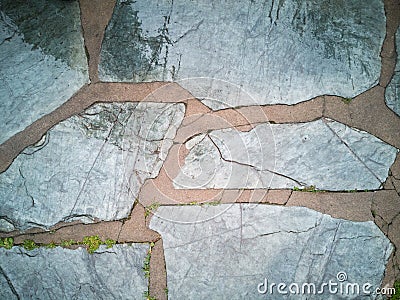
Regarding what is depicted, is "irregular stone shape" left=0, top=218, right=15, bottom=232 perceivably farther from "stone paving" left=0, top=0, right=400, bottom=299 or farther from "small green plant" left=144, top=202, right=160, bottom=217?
"small green plant" left=144, top=202, right=160, bottom=217

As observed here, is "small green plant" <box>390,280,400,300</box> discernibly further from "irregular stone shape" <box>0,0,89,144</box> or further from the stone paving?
"irregular stone shape" <box>0,0,89,144</box>

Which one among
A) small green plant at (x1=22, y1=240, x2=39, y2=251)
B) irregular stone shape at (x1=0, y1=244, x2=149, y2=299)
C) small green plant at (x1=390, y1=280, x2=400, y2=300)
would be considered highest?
small green plant at (x1=22, y1=240, x2=39, y2=251)

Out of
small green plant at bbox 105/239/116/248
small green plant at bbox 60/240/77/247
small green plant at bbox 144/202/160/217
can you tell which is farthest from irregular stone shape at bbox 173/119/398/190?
small green plant at bbox 60/240/77/247

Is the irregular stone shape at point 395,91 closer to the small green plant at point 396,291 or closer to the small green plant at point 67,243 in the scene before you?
the small green plant at point 396,291

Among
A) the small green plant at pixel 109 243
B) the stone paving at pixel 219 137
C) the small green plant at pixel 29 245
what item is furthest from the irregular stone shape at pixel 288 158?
the small green plant at pixel 29 245

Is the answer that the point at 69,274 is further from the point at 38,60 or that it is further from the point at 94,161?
the point at 38,60

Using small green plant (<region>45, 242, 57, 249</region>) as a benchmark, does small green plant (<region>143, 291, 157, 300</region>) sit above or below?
below

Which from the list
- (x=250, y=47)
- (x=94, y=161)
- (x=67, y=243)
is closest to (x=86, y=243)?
(x=67, y=243)

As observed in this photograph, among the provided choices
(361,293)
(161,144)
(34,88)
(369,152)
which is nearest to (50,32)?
(34,88)
